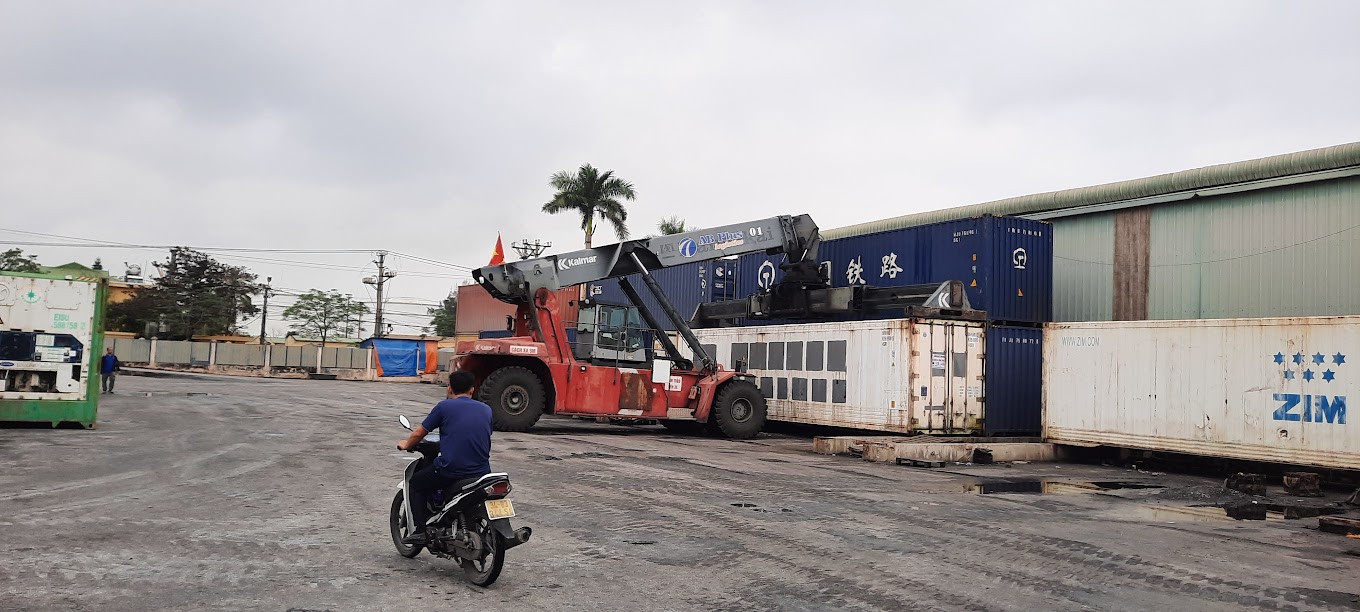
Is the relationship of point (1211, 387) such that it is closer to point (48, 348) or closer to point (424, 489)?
point (424, 489)

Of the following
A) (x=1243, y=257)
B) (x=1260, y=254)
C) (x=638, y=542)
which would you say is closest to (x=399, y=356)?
(x=1243, y=257)

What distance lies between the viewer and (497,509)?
229 inches

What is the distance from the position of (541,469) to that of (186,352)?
4358 centimetres

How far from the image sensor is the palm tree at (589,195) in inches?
1592

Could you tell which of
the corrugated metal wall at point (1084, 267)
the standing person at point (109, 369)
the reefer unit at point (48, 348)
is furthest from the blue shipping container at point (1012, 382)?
the standing person at point (109, 369)

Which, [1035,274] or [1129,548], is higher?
[1035,274]

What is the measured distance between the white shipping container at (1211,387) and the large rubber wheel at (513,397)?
912 centimetres

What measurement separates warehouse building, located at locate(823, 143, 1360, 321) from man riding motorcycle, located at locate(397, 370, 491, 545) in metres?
19.8

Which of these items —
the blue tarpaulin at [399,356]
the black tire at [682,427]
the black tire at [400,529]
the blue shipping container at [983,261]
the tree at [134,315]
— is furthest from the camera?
the tree at [134,315]

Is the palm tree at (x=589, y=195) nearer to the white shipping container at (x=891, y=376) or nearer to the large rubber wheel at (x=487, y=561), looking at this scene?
the white shipping container at (x=891, y=376)

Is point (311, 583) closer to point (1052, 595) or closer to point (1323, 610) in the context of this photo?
point (1052, 595)

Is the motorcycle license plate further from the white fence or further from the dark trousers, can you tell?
the white fence

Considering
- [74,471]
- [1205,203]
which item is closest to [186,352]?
[74,471]

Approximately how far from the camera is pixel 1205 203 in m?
22.0
